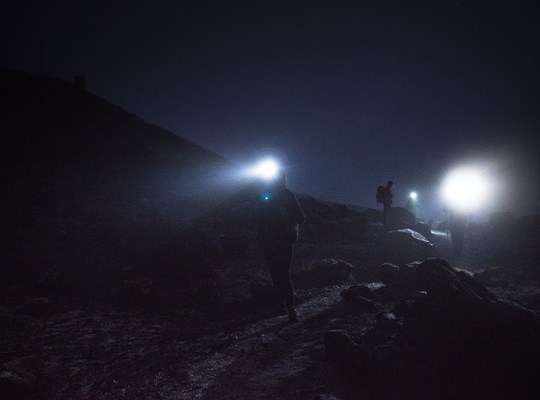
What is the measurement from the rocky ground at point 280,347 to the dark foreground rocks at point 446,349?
13 mm

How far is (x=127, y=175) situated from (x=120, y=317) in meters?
21.5

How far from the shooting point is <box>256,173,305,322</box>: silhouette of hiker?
235 inches

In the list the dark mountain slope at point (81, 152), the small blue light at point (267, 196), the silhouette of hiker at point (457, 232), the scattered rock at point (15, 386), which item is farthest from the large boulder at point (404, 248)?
the dark mountain slope at point (81, 152)

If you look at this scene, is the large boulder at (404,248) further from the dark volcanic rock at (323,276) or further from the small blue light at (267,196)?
the small blue light at (267,196)

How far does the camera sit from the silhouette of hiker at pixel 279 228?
19.6 ft

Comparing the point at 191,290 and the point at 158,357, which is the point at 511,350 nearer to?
the point at 158,357

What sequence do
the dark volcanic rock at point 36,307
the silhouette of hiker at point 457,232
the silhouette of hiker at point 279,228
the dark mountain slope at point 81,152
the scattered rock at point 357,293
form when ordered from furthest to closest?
1. the dark mountain slope at point 81,152
2. the silhouette of hiker at point 457,232
3. the scattered rock at point 357,293
4. the silhouette of hiker at point 279,228
5. the dark volcanic rock at point 36,307

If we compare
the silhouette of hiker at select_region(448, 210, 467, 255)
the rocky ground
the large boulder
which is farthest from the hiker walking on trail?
the rocky ground

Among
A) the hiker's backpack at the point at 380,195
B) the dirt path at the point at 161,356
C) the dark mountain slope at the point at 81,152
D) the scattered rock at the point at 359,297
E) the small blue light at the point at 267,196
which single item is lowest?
the dirt path at the point at 161,356

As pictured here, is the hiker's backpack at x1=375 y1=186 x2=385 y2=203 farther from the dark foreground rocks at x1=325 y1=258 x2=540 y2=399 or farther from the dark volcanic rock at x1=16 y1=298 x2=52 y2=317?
the dark volcanic rock at x1=16 y1=298 x2=52 y2=317

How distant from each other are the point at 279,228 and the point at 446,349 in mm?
2985

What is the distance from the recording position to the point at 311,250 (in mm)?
12711

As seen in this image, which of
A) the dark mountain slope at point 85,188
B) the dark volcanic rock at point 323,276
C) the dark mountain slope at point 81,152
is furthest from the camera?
the dark mountain slope at point 81,152

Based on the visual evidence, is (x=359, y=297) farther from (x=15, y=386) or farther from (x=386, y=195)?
(x=386, y=195)
